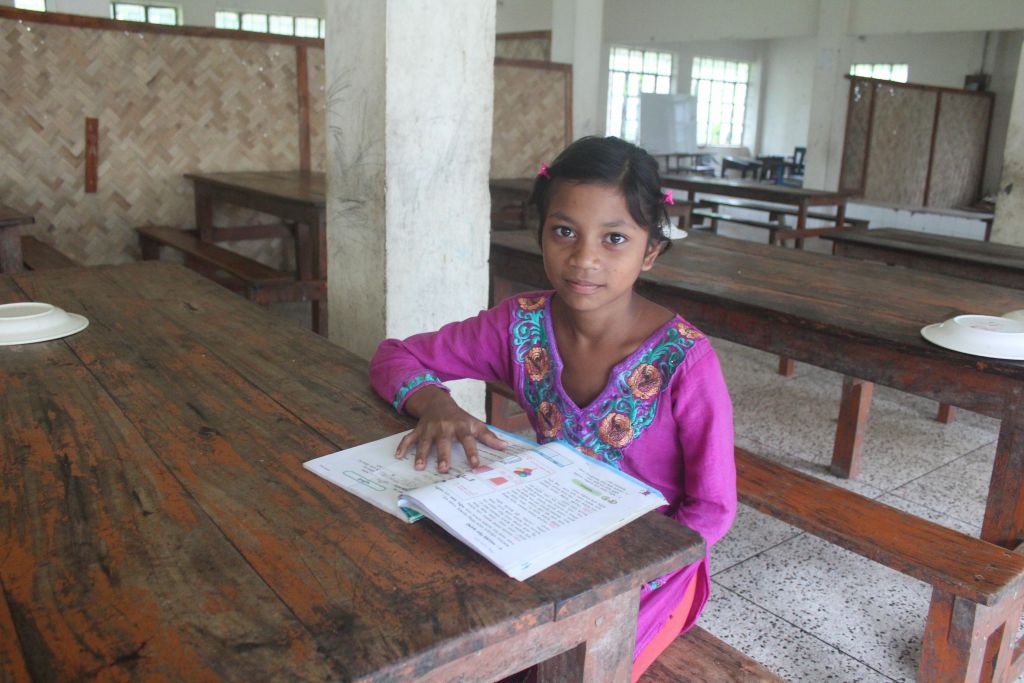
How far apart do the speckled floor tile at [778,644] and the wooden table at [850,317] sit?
1.54ft

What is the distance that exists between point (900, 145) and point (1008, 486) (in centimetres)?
1040

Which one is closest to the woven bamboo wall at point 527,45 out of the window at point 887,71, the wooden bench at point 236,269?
the wooden bench at point 236,269

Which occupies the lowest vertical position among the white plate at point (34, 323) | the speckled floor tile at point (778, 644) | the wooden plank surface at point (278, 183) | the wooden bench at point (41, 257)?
the speckled floor tile at point (778, 644)

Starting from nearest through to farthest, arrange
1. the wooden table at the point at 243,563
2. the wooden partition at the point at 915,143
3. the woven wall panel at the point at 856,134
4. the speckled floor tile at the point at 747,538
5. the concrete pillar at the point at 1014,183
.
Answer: the wooden table at the point at 243,563 → the speckled floor tile at the point at 747,538 → the concrete pillar at the point at 1014,183 → the woven wall panel at the point at 856,134 → the wooden partition at the point at 915,143

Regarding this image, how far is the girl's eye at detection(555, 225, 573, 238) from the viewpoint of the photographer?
1450mm

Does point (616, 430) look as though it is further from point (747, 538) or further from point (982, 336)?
point (747, 538)

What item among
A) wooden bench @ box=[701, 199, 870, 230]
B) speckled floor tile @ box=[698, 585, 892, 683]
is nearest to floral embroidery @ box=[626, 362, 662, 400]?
speckled floor tile @ box=[698, 585, 892, 683]

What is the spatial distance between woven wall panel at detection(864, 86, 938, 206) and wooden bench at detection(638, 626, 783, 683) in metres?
9.91

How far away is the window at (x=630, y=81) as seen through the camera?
1792cm

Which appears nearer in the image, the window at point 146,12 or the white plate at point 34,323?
the white plate at point 34,323

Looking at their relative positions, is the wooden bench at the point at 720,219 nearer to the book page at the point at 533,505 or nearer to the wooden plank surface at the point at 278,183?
the wooden plank surface at the point at 278,183

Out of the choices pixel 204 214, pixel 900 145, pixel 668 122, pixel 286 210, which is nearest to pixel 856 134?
pixel 900 145

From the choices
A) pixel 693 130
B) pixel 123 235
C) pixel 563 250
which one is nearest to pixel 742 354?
pixel 563 250

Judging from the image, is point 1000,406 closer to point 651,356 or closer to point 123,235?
point 651,356
